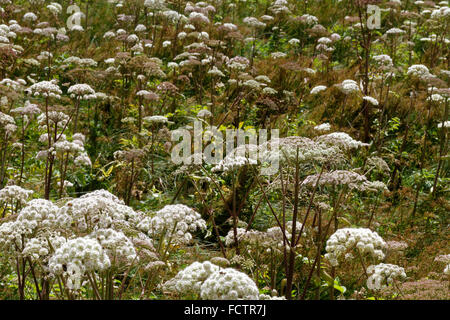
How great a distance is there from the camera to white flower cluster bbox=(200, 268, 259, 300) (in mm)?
2387

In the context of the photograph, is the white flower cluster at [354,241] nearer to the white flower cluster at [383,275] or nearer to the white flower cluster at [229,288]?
the white flower cluster at [383,275]

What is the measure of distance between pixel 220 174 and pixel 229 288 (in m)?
4.14

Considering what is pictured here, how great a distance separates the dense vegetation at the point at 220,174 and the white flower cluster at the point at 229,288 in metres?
0.01

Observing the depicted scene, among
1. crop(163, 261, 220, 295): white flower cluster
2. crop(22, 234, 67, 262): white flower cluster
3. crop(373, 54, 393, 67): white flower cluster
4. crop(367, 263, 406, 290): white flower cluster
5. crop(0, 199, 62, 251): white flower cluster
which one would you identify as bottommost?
crop(367, 263, 406, 290): white flower cluster

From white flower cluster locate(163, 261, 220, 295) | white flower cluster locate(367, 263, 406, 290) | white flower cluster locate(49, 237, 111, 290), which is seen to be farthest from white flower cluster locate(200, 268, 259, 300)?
white flower cluster locate(367, 263, 406, 290)

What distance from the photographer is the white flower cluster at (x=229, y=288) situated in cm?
239

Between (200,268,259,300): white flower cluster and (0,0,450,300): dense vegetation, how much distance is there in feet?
0.04

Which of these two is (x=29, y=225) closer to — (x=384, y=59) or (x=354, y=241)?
(x=354, y=241)

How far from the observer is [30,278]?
13.7 feet

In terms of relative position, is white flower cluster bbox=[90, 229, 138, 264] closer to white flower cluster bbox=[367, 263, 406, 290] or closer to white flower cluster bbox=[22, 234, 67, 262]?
white flower cluster bbox=[22, 234, 67, 262]

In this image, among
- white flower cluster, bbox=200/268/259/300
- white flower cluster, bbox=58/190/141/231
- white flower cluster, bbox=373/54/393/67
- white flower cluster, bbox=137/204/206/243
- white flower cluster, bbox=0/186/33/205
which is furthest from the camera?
white flower cluster, bbox=373/54/393/67

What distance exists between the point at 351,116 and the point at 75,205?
6.35 meters
